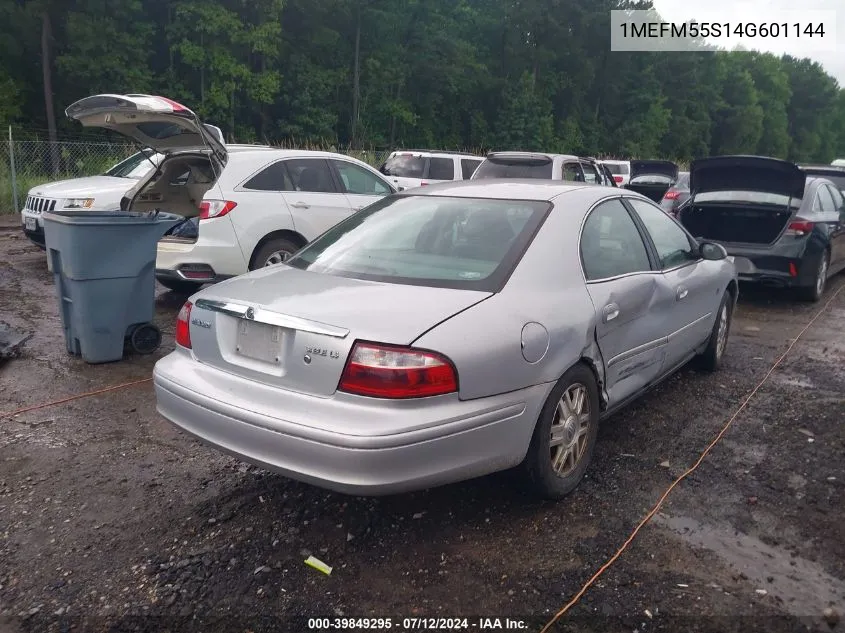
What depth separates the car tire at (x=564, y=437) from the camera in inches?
130

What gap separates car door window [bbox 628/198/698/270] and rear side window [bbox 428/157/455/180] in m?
9.75

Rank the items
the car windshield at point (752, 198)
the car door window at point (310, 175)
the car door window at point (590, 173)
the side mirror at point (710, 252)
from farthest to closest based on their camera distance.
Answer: the car door window at point (590, 173) < the car windshield at point (752, 198) < the car door window at point (310, 175) < the side mirror at point (710, 252)

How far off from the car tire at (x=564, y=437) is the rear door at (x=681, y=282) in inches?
45.3

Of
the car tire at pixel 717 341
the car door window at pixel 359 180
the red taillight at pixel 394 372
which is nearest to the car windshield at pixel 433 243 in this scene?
the red taillight at pixel 394 372

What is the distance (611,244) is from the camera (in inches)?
163

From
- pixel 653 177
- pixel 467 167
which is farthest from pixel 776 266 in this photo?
pixel 653 177

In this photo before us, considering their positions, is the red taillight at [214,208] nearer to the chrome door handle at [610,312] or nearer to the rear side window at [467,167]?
the chrome door handle at [610,312]

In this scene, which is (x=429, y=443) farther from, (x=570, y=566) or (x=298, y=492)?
(x=298, y=492)

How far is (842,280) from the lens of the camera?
1084 centimetres

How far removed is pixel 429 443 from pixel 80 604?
4.81 feet

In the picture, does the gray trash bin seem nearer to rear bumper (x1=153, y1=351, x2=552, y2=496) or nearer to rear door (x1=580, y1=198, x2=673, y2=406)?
rear bumper (x1=153, y1=351, x2=552, y2=496)

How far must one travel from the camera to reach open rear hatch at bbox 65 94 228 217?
6133 mm

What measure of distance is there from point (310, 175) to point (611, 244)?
475cm

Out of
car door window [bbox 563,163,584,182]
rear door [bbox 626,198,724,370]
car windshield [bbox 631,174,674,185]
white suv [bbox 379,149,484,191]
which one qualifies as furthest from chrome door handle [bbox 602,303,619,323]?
car windshield [bbox 631,174,674,185]
